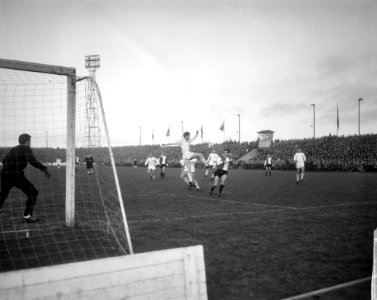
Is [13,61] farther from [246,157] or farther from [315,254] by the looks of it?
[246,157]

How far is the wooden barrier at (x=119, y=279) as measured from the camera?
2.21 metres

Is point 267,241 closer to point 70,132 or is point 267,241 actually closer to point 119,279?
point 119,279

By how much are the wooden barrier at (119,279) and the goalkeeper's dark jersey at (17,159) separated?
568 centimetres

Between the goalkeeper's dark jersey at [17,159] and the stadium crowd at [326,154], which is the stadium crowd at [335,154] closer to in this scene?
the stadium crowd at [326,154]

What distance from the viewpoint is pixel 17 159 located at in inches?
286

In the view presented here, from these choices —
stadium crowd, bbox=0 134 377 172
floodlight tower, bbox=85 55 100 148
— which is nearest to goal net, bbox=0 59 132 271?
floodlight tower, bbox=85 55 100 148

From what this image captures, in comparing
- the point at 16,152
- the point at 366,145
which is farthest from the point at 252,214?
the point at 366,145

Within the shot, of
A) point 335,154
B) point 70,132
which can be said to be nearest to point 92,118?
point 70,132

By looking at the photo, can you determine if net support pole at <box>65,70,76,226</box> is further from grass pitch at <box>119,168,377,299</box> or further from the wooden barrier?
the wooden barrier

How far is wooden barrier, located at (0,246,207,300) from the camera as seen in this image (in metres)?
2.21

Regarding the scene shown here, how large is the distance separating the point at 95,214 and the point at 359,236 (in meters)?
6.00

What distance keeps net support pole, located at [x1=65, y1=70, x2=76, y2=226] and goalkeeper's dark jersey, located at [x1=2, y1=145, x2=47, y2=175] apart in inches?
40.3

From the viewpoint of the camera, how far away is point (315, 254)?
4.87m

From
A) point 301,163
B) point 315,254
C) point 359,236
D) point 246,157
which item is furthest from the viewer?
point 246,157
